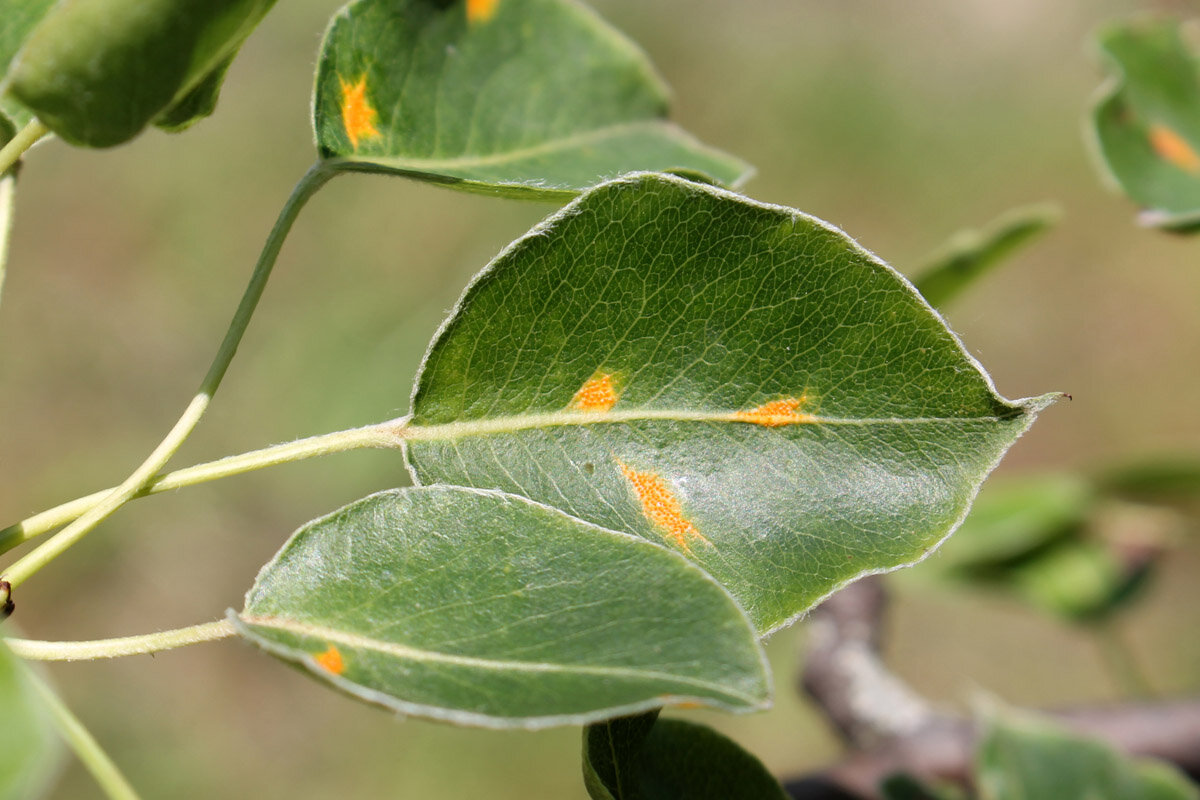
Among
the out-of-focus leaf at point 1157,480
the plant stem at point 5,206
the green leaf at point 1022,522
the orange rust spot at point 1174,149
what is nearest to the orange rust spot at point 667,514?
the plant stem at point 5,206

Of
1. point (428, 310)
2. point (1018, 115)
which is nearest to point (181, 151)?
point (428, 310)

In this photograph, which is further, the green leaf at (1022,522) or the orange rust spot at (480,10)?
the green leaf at (1022,522)

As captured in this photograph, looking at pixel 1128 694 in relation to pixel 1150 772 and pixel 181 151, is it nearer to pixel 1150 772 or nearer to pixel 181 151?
pixel 1150 772

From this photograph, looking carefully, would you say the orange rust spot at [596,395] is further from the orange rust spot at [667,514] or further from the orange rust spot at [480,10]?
the orange rust spot at [480,10]

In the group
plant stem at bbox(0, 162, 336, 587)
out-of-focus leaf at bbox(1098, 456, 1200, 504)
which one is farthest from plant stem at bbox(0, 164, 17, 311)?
out-of-focus leaf at bbox(1098, 456, 1200, 504)

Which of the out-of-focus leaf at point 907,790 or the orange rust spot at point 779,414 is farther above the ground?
the orange rust spot at point 779,414

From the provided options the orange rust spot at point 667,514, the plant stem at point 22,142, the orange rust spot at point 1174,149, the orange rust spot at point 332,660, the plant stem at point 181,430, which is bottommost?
the orange rust spot at point 1174,149
